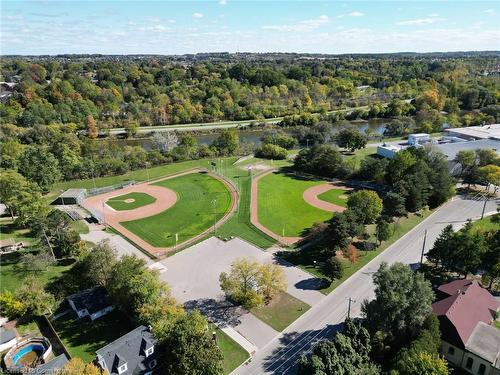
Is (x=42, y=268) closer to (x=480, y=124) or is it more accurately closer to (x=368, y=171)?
(x=368, y=171)

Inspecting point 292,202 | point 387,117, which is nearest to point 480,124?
point 387,117

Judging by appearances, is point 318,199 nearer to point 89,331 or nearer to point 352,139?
point 352,139

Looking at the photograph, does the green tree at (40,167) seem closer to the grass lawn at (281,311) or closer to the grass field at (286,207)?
the grass field at (286,207)

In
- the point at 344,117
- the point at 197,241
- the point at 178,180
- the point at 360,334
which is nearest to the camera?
the point at 360,334

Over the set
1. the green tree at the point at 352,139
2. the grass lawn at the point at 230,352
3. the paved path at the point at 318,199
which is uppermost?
the green tree at the point at 352,139

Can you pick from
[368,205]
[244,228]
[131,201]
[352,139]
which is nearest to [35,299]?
[244,228]

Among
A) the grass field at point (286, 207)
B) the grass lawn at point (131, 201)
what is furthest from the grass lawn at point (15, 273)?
the grass field at point (286, 207)
